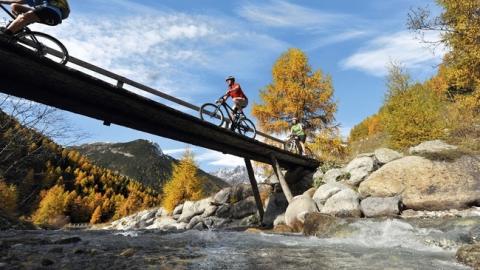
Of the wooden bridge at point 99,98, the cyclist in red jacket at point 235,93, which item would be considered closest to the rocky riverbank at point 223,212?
the cyclist in red jacket at point 235,93

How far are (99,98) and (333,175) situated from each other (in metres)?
13.1

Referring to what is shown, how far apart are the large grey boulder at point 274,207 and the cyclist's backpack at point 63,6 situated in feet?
Result: 49.1

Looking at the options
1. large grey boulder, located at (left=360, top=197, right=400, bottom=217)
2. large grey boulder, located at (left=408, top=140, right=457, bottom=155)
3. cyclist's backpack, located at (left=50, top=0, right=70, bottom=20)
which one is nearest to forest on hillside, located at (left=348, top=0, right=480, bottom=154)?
large grey boulder, located at (left=408, top=140, right=457, bottom=155)

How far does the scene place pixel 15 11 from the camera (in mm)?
8555

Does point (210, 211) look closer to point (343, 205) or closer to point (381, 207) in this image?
point (343, 205)

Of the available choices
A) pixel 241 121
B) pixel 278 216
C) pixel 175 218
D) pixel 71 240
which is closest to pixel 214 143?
pixel 241 121

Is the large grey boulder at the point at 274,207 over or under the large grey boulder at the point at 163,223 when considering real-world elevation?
over

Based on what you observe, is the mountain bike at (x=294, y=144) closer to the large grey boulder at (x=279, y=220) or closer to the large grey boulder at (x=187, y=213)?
the large grey boulder at (x=279, y=220)

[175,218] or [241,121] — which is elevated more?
[241,121]

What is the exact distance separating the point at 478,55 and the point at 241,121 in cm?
1175

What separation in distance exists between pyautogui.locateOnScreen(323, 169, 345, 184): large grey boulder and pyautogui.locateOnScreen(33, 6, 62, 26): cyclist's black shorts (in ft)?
48.7

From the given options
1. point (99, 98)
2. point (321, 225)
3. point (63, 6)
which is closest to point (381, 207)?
point (321, 225)

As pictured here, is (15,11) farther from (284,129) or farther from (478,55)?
(284,129)

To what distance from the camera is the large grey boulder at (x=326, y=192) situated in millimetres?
17281
